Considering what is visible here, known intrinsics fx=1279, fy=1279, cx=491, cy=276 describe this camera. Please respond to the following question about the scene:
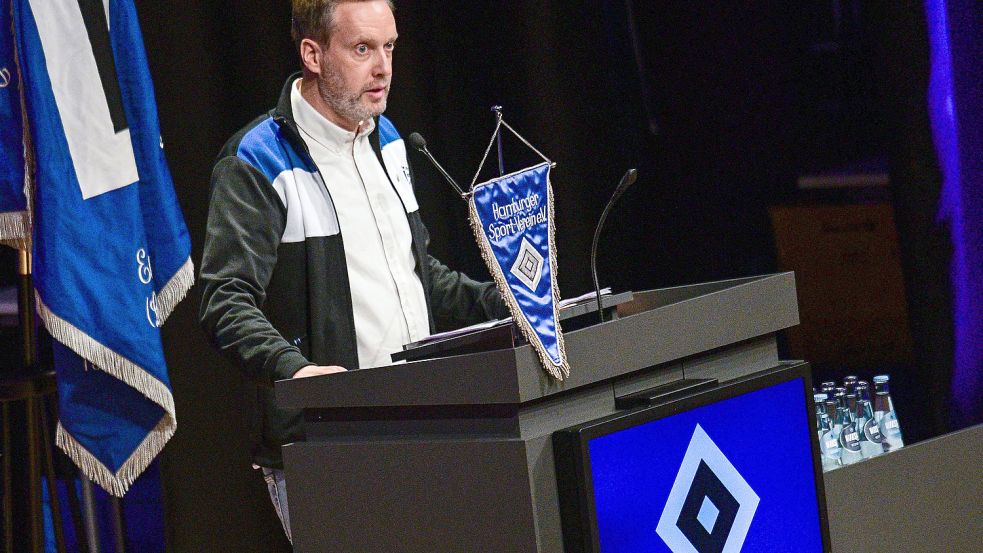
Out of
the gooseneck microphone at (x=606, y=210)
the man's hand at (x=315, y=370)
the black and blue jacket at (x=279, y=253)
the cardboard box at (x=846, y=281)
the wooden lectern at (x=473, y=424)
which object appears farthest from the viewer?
the cardboard box at (x=846, y=281)

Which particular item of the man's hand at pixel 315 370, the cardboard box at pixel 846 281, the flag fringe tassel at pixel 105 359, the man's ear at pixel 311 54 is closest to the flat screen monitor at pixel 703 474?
the man's hand at pixel 315 370

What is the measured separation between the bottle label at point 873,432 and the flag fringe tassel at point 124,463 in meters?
1.44

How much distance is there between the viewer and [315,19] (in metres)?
2.35

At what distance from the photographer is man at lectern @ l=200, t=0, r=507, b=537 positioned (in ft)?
7.29

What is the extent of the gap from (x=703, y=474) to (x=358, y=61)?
3.37 feet

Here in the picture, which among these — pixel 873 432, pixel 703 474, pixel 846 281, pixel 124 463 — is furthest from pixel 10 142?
pixel 846 281

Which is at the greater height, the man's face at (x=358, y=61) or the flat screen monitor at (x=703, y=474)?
the man's face at (x=358, y=61)

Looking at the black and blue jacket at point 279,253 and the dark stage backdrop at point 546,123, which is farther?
the dark stage backdrop at point 546,123

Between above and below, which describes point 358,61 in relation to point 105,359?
above

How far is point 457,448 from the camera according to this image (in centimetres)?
164

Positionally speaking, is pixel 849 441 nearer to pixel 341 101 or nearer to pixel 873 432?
pixel 873 432

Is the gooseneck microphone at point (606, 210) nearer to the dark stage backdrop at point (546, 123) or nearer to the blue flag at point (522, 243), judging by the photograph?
the blue flag at point (522, 243)

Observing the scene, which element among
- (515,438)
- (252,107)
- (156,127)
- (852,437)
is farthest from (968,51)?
(515,438)

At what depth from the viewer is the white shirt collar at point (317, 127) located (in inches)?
A: 93.5
